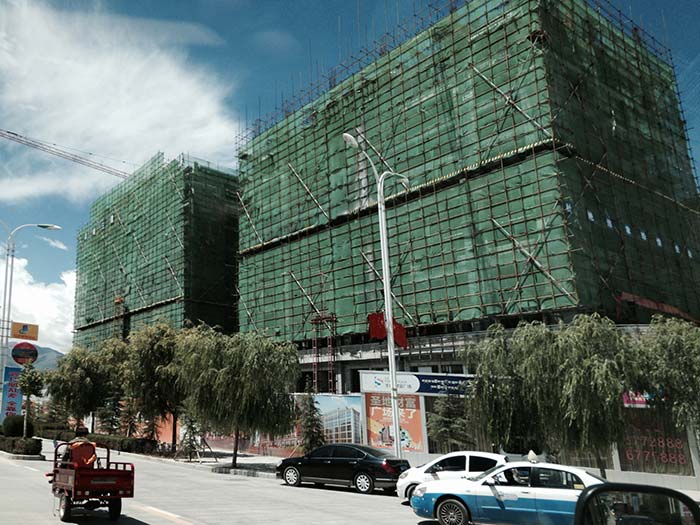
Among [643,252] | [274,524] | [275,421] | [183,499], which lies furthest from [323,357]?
[274,524]

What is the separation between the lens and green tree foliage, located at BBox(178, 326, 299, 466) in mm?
24406

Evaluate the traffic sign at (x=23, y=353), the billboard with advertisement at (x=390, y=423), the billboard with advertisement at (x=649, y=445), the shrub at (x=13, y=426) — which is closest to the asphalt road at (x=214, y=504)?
the billboard with advertisement at (x=390, y=423)

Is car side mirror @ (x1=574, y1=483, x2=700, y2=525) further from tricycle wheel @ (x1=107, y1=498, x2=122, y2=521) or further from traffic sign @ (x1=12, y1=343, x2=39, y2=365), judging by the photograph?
traffic sign @ (x1=12, y1=343, x2=39, y2=365)

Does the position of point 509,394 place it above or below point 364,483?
above

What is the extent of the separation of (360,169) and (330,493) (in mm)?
30303

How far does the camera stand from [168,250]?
61.3 meters

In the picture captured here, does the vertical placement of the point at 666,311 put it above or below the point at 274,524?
above

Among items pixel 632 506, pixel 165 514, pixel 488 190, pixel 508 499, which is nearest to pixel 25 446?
pixel 165 514

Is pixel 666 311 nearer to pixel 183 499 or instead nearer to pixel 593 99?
pixel 593 99

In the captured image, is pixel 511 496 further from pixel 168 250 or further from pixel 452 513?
pixel 168 250

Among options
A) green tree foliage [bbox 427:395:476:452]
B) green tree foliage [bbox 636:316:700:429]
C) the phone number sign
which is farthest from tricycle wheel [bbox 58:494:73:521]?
the phone number sign

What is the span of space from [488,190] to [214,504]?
27.1 meters

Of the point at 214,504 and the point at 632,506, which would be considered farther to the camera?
the point at 214,504

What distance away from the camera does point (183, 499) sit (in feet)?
46.6
